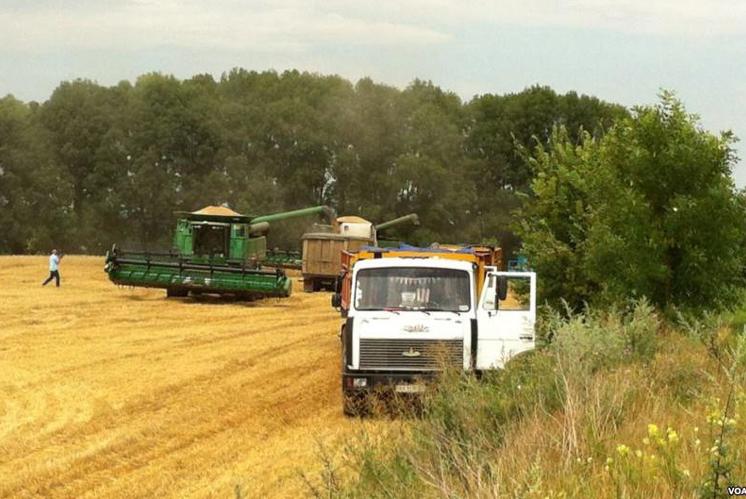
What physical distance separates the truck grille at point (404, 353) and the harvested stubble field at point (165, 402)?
1.02 m

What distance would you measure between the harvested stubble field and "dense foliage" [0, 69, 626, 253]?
4022 cm

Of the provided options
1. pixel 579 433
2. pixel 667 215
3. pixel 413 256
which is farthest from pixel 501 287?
pixel 579 433

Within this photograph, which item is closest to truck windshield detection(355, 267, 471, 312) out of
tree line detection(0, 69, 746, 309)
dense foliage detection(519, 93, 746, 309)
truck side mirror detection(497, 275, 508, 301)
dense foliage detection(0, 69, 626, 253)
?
truck side mirror detection(497, 275, 508, 301)

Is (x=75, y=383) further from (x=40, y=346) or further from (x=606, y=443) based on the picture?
(x=606, y=443)

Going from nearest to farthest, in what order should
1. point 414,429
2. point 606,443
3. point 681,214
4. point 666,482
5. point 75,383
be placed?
point 666,482, point 606,443, point 414,429, point 681,214, point 75,383

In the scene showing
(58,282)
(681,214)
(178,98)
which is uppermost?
(178,98)

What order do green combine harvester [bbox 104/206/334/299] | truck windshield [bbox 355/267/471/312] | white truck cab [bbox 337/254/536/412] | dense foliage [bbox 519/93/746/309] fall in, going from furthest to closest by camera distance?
green combine harvester [bbox 104/206/334/299], dense foliage [bbox 519/93/746/309], truck windshield [bbox 355/267/471/312], white truck cab [bbox 337/254/536/412]

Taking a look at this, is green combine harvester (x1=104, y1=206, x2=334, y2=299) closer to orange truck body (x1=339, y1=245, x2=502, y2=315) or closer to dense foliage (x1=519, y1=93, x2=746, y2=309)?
orange truck body (x1=339, y1=245, x2=502, y2=315)

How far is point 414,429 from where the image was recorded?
8539mm

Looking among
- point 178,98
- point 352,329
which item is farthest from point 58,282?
point 178,98

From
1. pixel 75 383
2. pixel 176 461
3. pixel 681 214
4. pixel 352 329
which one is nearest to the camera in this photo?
pixel 176 461

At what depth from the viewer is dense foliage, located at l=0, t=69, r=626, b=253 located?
70.0 meters

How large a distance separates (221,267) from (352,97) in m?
42.7

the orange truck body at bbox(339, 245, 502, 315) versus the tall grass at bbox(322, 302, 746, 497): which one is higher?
the orange truck body at bbox(339, 245, 502, 315)
